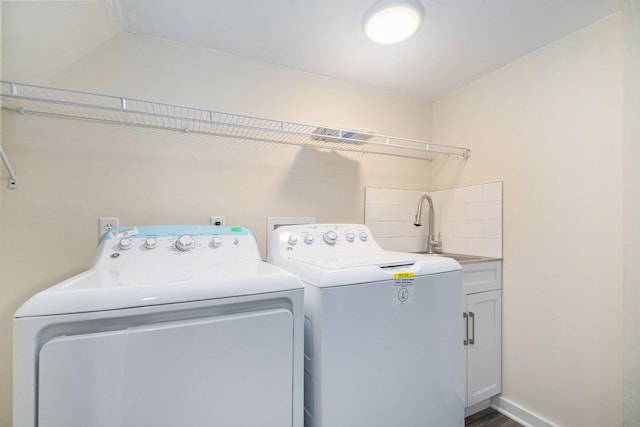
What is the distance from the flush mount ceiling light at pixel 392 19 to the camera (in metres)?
1.29

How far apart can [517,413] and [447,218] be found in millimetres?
1345

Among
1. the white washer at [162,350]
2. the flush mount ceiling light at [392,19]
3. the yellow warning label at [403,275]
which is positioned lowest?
the white washer at [162,350]

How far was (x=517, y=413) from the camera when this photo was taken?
1.77m

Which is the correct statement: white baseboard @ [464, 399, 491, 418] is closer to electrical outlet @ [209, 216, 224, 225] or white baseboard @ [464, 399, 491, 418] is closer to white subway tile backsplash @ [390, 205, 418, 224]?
white subway tile backsplash @ [390, 205, 418, 224]

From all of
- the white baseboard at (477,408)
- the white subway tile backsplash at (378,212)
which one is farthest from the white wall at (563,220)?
the white subway tile backsplash at (378,212)

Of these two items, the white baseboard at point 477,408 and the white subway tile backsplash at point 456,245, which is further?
the white subway tile backsplash at point 456,245

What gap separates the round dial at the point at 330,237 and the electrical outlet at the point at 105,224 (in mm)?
1109

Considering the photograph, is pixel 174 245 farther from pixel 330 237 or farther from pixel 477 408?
pixel 477 408

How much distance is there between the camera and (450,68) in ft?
6.44

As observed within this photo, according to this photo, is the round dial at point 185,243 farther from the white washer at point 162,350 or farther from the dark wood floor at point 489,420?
the dark wood floor at point 489,420

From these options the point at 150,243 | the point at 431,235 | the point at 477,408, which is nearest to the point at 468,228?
the point at 431,235

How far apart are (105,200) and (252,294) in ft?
3.69

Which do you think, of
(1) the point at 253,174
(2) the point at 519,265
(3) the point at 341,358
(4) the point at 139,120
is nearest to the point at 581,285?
(2) the point at 519,265

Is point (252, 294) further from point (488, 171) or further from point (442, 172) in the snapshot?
point (442, 172)
